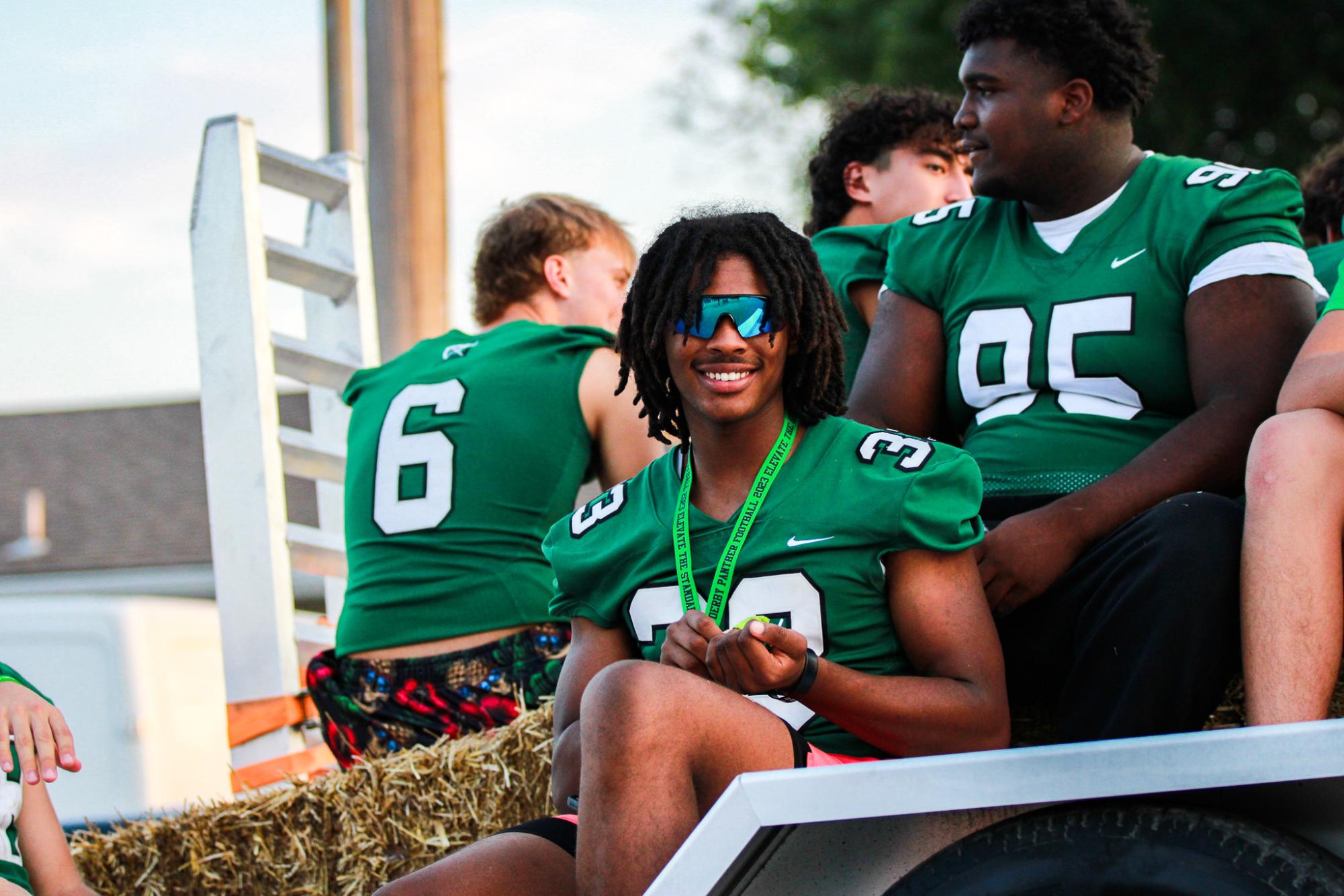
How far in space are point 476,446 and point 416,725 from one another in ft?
2.32

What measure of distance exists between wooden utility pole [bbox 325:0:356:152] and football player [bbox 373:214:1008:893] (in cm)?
706

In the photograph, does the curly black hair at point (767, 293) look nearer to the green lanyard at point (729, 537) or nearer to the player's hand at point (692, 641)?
the green lanyard at point (729, 537)

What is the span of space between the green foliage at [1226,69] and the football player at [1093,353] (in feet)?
34.7

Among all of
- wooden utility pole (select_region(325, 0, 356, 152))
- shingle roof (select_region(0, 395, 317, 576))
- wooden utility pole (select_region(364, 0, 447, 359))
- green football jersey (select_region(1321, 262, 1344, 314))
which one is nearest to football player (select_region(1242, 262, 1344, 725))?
green football jersey (select_region(1321, 262, 1344, 314))

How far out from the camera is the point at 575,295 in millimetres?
4344

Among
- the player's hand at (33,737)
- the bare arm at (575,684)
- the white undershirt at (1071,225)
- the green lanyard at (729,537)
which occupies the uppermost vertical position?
the white undershirt at (1071,225)

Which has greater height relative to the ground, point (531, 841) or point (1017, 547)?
point (1017, 547)

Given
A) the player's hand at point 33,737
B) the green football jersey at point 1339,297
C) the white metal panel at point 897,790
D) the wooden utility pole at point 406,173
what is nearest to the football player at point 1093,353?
the green football jersey at point 1339,297

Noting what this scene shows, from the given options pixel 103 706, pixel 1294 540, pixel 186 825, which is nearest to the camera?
pixel 1294 540

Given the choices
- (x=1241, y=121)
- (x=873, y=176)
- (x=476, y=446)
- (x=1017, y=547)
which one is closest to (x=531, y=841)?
(x=1017, y=547)

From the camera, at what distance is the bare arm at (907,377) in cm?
323

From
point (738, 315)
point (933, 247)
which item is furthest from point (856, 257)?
point (738, 315)

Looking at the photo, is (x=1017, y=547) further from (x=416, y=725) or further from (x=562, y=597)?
(x=416, y=725)

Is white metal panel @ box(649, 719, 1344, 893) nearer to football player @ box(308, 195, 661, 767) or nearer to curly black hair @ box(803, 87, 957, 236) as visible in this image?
football player @ box(308, 195, 661, 767)
